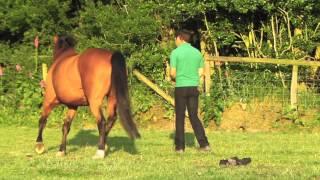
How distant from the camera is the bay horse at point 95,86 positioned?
10242mm

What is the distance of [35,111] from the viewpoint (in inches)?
730

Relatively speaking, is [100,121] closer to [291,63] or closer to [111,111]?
[111,111]

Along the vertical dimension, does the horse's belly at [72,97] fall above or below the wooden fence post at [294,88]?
above

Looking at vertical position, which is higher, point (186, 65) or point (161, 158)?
point (186, 65)

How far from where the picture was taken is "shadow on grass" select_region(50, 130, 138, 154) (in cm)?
1198

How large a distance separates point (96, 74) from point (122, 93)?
1.90 ft

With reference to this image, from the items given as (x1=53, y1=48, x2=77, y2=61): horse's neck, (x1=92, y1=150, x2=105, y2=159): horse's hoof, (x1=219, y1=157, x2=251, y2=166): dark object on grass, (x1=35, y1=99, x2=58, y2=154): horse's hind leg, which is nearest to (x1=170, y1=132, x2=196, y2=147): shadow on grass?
(x1=92, y1=150, x2=105, y2=159): horse's hoof

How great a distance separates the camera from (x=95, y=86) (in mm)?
10445

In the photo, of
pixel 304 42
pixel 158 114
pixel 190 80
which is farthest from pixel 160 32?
pixel 190 80

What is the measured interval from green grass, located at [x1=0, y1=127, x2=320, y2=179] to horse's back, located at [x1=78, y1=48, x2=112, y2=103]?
1.09m

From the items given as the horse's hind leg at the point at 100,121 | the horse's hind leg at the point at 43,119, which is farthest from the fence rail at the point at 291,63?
the horse's hind leg at the point at 100,121

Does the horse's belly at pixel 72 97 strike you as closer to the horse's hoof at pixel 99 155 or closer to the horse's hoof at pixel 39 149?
the horse's hoof at pixel 39 149

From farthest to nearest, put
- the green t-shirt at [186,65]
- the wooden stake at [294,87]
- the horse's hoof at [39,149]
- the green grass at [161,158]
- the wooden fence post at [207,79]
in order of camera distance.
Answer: the wooden fence post at [207,79] → the wooden stake at [294,87] → the horse's hoof at [39,149] → the green t-shirt at [186,65] → the green grass at [161,158]

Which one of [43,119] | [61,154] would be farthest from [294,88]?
[61,154]
